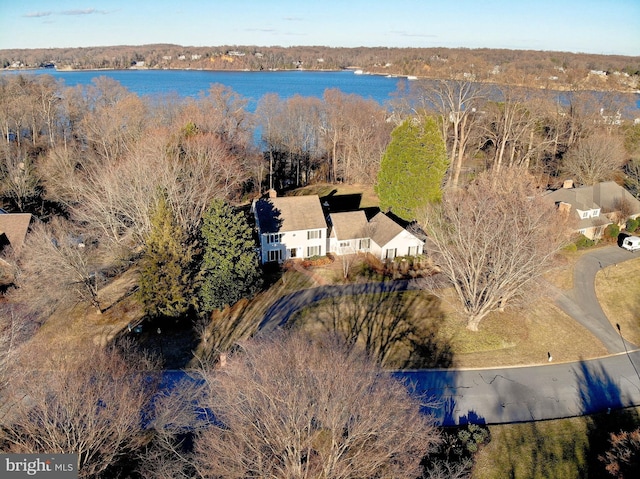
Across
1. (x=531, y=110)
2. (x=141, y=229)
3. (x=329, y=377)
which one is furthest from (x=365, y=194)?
(x=329, y=377)

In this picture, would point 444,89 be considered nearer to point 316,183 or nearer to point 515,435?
point 316,183

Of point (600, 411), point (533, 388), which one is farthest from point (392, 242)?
point (600, 411)

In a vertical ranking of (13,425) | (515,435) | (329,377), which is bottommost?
(515,435)

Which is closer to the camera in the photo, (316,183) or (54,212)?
(54,212)

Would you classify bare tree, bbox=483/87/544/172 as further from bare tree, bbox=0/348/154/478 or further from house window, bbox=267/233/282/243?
bare tree, bbox=0/348/154/478

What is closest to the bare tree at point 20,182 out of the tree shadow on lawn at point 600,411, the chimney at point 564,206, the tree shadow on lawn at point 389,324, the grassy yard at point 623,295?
the tree shadow on lawn at point 389,324

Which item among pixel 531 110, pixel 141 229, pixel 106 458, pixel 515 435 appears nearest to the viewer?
pixel 106 458

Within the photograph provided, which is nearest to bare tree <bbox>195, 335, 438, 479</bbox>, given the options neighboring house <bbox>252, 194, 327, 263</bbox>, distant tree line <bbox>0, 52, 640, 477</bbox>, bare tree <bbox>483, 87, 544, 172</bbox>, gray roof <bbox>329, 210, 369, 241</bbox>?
distant tree line <bbox>0, 52, 640, 477</bbox>
